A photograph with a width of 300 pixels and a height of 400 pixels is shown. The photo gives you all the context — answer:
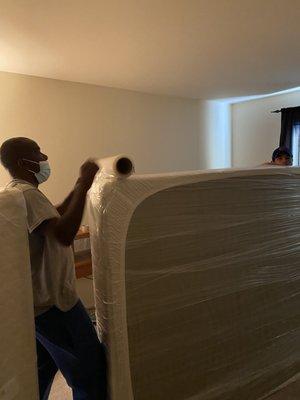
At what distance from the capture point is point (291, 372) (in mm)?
1418

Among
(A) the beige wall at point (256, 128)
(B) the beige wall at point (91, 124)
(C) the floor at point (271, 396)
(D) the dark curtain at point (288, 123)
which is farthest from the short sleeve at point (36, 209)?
(A) the beige wall at point (256, 128)

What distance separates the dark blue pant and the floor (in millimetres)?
783

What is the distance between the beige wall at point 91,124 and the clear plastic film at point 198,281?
1.97m

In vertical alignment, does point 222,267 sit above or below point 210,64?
below

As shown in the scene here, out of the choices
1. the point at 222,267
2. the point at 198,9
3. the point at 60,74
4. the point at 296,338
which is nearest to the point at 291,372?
the point at 296,338

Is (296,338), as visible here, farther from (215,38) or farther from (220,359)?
(215,38)

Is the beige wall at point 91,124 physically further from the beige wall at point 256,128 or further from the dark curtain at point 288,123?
the dark curtain at point 288,123

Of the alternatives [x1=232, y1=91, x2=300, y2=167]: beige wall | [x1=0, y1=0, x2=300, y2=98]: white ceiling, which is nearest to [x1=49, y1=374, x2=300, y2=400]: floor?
[x1=0, y1=0, x2=300, y2=98]: white ceiling

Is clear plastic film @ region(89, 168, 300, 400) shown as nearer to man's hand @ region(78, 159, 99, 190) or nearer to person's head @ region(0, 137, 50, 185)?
man's hand @ region(78, 159, 99, 190)

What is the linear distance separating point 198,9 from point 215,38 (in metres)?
0.47

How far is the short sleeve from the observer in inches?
42.1

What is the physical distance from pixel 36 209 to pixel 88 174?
0.20 meters

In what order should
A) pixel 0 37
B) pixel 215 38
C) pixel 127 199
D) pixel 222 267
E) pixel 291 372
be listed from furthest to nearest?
pixel 215 38
pixel 0 37
pixel 291 372
pixel 222 267
pixel 127 199

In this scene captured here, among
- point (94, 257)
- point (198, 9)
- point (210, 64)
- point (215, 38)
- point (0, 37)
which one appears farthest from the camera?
point (210, 64)
